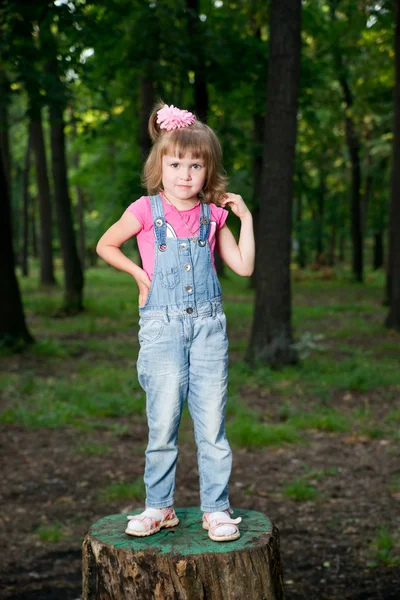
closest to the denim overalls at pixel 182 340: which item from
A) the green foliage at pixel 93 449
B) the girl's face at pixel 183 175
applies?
the girl's face at pixel 183 175

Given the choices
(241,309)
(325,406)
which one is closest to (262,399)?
(325,406)

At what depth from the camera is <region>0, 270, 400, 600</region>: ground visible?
5441mm

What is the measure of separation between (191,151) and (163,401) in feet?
3.83

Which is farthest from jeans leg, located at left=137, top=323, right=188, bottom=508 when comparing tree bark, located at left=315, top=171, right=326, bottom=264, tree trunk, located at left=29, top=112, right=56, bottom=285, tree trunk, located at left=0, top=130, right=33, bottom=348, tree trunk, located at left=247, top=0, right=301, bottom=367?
tree bark, located at left=315, top=171, right=326, bottom=264

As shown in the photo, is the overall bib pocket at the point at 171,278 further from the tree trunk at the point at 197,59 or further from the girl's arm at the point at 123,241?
the tree trunk at the point at 197,59

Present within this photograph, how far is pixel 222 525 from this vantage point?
363 cm

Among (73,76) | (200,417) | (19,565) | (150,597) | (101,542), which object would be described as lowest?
(19,565)

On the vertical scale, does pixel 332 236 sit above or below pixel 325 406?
above

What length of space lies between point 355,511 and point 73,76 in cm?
870

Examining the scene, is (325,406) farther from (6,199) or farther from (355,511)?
(6,199)

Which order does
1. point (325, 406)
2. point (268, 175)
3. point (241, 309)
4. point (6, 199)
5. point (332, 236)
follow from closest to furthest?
1. point (325, 406)
2. point (268, 175)
3. point (6, 199)
4. point (241, 309)
5. point (332, 236)

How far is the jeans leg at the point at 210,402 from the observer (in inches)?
141

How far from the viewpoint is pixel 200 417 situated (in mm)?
3641

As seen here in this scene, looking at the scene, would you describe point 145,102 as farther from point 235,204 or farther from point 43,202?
point 235,204
